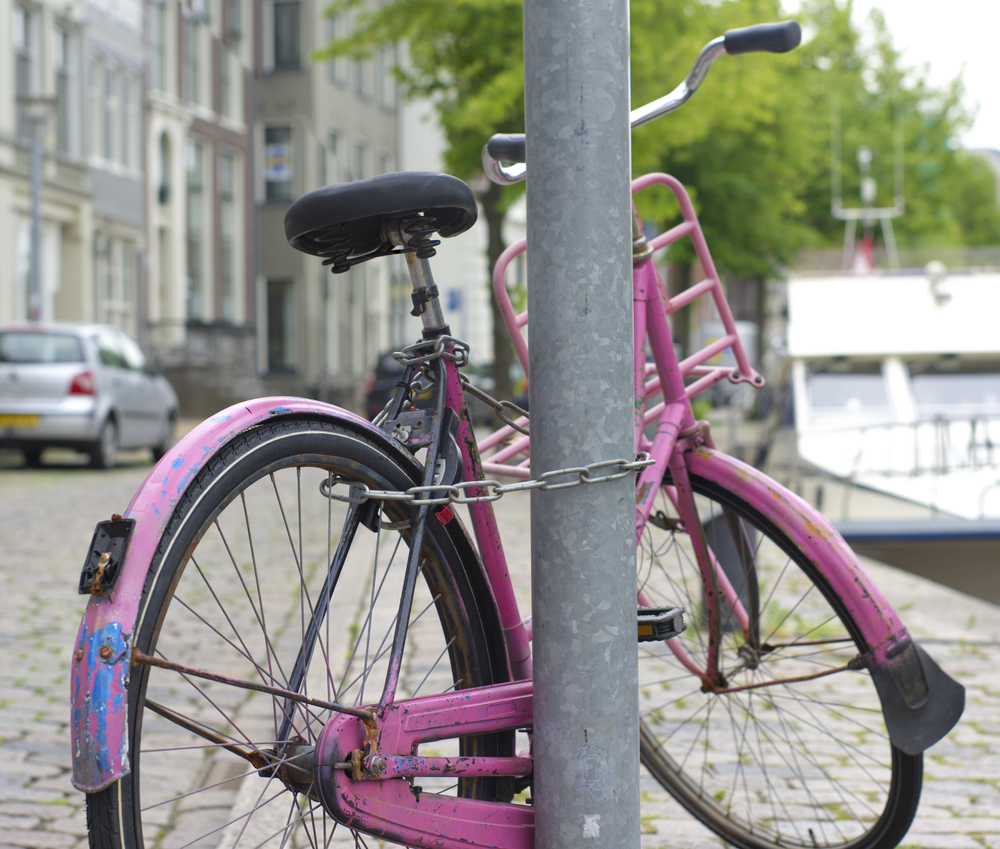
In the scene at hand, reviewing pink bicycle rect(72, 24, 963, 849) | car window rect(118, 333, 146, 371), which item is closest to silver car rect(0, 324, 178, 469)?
car window rect(118, 333, 146, 371)

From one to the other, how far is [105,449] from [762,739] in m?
12.6

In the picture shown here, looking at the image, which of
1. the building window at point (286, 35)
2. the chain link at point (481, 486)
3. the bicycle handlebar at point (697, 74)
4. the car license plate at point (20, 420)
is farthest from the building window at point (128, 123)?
the chain link at point (481, 486)

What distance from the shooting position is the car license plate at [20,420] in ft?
47.2

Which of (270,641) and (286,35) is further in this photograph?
(286,35)

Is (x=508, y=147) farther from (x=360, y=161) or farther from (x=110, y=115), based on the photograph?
(x=360, y=161)

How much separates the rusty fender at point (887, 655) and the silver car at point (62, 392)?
1311 centimetres

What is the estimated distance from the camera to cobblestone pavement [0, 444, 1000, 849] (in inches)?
121

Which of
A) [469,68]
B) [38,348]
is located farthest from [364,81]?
[38,348]

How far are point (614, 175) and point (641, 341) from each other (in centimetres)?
64

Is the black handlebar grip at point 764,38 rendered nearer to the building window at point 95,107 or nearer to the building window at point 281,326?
the building window at point 95,107

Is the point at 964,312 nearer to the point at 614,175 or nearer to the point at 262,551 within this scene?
the point at 262,551

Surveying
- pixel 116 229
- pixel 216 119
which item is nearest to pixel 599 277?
pixel 116 229

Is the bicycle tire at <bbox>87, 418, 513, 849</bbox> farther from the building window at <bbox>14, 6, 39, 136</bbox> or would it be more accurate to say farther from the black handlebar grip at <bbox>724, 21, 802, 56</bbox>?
the building window at <bbox>14, 6, 39, 136</bbox>

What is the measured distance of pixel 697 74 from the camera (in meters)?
2.50
